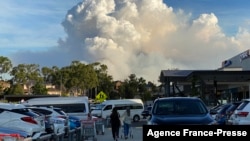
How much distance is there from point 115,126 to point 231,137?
18705mm

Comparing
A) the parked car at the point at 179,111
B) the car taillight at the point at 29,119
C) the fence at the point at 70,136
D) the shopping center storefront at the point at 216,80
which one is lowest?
the fence at the point at 70,136

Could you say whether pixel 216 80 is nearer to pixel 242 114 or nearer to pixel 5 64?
pixel 242 114

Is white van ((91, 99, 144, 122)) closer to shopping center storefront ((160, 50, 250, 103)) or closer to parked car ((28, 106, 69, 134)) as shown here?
shopping center storefront ((160, 50, 250, 103))

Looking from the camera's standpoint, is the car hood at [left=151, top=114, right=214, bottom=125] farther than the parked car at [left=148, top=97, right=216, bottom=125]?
No

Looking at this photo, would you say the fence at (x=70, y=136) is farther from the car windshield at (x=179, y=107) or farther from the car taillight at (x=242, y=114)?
the car taillight at (x=242, y=114)

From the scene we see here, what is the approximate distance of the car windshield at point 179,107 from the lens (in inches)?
540

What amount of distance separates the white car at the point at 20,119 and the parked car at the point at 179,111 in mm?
3714

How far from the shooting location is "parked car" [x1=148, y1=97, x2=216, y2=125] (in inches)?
506

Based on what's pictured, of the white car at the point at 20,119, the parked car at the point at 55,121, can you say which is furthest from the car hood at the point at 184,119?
the parked car at the point at 55,121

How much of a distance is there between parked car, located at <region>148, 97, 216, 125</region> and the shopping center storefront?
29.9 m

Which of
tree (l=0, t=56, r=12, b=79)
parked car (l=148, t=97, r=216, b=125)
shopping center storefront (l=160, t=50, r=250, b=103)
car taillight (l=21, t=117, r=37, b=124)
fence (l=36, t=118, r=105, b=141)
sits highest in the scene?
tree (l=0, t=56, r=12, b=79)

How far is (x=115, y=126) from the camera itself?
22.5m

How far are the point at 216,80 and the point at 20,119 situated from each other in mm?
39108

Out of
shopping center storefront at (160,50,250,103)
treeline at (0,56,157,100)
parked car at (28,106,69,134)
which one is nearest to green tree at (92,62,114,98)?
treeline at (0,56,157,100)
